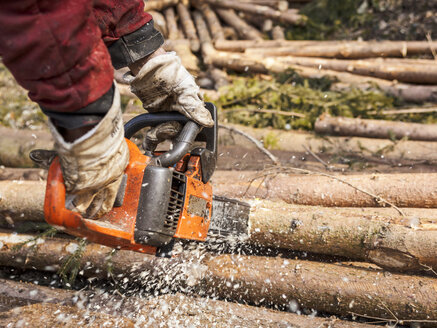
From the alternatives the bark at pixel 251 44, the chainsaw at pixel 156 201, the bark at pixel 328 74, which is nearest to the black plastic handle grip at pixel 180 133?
the chainsaw at pixel 156 201

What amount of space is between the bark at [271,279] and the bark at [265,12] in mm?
6396

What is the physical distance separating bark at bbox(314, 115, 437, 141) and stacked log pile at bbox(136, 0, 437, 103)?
119 centimetres

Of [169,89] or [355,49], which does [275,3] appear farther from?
[169,89]

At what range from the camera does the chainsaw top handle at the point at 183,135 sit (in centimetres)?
213

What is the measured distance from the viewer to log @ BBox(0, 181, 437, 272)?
2.21 meters

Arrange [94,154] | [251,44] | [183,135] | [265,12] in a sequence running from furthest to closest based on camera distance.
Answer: [265,12] → [251,44] → [183,135] → [94,154]

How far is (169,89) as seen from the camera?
7.39ft

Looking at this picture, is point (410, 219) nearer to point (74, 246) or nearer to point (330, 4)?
point (74, 246)

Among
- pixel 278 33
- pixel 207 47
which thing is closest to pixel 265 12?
pixel 278 33

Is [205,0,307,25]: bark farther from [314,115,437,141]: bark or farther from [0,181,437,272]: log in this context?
[0,181,437,272]: log

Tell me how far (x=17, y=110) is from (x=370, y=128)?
4.96 meters

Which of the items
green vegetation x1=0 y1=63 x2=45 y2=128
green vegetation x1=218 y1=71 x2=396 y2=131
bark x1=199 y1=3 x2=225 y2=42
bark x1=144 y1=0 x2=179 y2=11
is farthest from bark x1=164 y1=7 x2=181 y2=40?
green vegetation x1=0 y1=63 x2=45 y2=128

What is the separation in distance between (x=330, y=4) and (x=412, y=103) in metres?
3.45

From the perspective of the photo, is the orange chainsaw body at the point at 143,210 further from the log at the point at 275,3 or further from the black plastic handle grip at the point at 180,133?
the log at the point at 275,3
